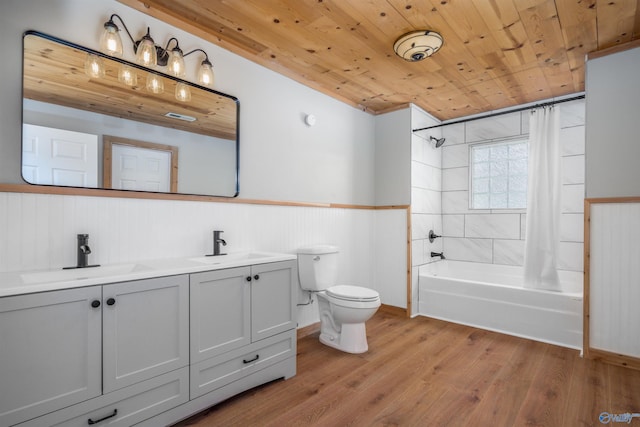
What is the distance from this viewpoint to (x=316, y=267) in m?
2.72

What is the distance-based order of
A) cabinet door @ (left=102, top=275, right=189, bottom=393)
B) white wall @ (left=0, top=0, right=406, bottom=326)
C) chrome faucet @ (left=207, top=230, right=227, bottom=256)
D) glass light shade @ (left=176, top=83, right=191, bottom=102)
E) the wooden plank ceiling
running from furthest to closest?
chrome faucet @ (left=207, top=230, right=227, bottom=256), glass light shade @ (left=176, top=83, right=191, bottom=102), the wooden plank ceiling, white wall @ (left=0, top=0, right=406, bottom=326), cabinet door @ (left=102, top=275, right=189, bottom=393)

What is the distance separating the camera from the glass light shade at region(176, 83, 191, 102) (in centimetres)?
208

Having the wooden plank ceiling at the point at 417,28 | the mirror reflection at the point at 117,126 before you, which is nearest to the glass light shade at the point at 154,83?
the mirror reflection at the point at 117,126

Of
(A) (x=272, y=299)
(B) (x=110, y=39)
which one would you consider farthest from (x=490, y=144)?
(B) (x=110, y=39)

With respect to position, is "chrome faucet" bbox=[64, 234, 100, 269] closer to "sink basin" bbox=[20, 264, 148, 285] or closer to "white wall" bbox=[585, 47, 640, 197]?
"sink basin" bbox=[20, 264, 148, 285]

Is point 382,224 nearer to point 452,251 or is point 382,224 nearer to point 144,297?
point 452,251

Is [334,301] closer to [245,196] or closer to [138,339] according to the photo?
[245,196]

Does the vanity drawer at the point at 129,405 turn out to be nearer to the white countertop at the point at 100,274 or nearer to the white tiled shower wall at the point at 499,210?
the white countertop at the point at 100,274

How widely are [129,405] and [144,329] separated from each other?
344mm

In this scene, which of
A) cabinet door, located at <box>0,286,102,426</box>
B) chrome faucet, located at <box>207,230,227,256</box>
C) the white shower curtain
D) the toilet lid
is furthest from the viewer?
the white shower curtain

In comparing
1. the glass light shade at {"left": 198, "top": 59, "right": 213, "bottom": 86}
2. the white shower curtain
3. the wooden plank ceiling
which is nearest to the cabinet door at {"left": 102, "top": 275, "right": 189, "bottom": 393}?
the glass light shade at {"left": 198, "top": 59, "right": 213, "bottom": 86}

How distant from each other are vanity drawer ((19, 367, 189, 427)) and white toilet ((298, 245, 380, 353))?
4.08ft

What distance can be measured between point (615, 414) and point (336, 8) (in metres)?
2.82

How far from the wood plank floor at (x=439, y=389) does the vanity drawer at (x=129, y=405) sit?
21cm
